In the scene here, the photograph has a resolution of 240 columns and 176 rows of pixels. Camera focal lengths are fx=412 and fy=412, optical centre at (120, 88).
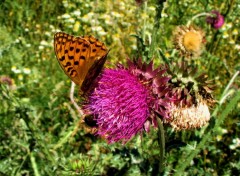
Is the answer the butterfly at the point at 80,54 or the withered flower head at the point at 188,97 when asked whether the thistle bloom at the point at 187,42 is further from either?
the butterfly at the point at 80,54

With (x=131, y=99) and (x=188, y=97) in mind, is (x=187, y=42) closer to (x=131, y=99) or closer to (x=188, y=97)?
(x=188, y=97)

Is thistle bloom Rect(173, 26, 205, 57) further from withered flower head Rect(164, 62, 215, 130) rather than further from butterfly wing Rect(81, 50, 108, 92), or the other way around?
butterfly wing Rect(81, 50, 108, 92)

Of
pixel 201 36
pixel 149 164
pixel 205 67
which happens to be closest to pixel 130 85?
pixel 149 164

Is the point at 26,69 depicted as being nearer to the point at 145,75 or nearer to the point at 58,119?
the point at 58,119

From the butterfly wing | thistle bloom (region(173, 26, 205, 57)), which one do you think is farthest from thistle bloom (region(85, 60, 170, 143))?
thistle bloom (region(173, 26, 205, 57))

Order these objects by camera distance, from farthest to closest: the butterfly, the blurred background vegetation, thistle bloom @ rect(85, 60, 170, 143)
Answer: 1. the blurred background vegetation
2. the butterfly
3. thistle bloom @ rect(85, 60, 170, 143)

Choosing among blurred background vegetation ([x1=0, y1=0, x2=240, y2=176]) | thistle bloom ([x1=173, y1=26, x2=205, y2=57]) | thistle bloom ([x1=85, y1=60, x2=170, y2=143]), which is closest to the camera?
thistle bloom ([x1=85, y1=60, x2=170, y2=143])
